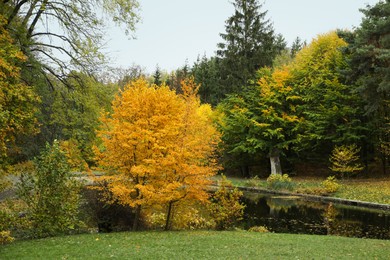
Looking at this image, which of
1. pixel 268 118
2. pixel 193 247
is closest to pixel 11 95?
pixel 193 247

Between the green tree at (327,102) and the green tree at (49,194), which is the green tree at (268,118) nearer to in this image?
the green tree at (327,102)

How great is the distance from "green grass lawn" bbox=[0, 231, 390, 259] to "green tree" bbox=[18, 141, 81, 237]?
0.73 m

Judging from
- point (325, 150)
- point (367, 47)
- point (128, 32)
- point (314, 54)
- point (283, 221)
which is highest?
point (314, 54)

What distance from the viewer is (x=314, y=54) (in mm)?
38312

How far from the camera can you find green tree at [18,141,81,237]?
1279 centimetres

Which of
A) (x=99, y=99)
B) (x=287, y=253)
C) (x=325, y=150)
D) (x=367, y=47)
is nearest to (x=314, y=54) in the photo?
(x=325, y=150)

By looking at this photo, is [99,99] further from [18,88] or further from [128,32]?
[18,88]

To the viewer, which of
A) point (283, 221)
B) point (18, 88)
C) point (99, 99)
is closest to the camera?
point (18, 88)

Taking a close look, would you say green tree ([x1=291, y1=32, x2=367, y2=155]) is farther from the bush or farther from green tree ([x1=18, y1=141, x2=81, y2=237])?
green tree ([x1=18, y1=141, x2=81, y2=237])

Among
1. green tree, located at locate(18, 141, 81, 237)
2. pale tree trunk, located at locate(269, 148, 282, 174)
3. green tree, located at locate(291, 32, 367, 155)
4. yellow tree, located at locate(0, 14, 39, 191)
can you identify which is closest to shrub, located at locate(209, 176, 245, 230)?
green tree, located at locate(18, 141, 81, 237)

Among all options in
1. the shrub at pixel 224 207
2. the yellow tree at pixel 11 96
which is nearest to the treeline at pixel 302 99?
the shrub at pixel 224 207

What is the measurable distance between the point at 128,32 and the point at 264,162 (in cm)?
2992

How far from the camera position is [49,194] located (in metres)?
12.8

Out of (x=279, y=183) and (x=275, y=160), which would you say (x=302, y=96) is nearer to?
(x=275, y=160)
